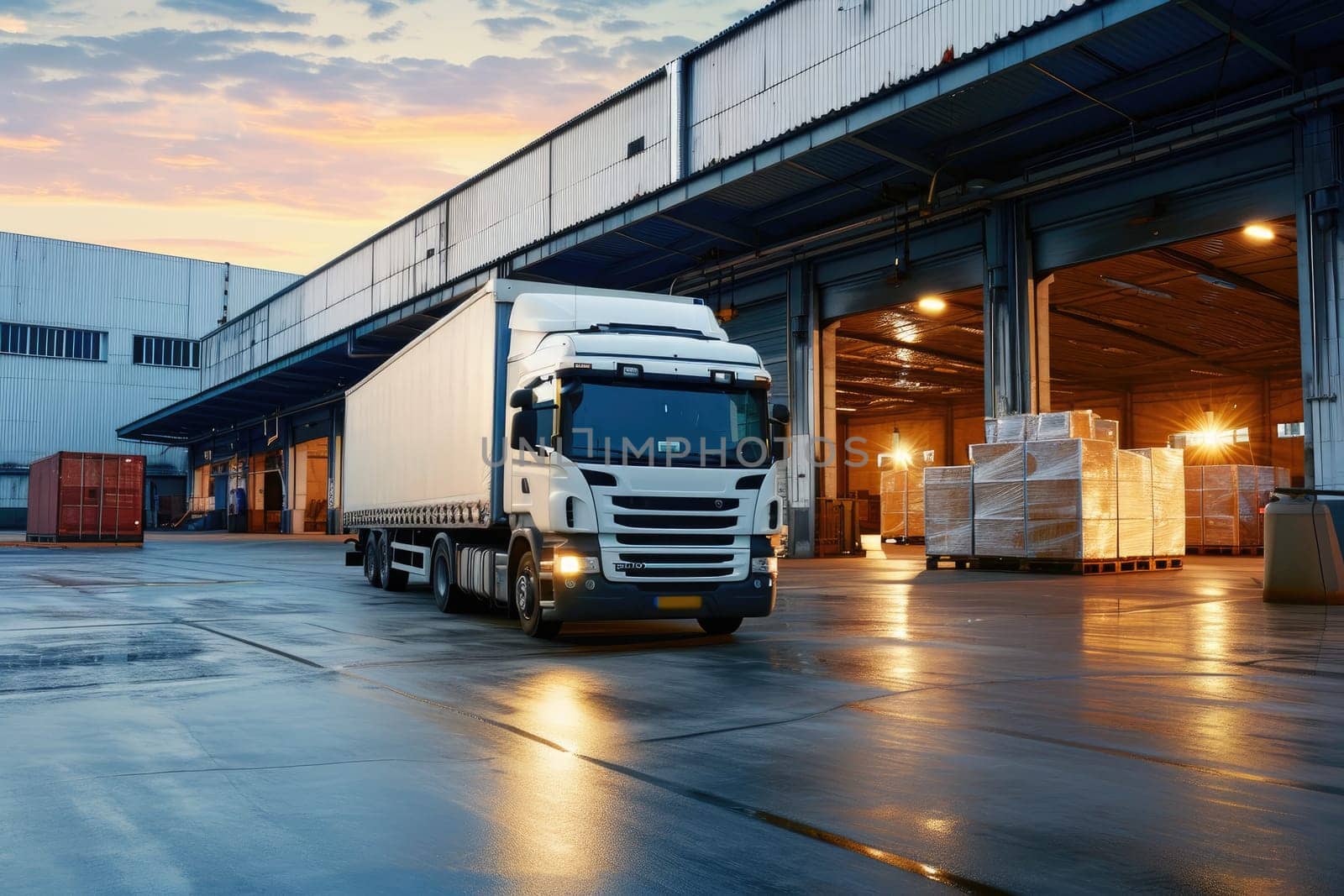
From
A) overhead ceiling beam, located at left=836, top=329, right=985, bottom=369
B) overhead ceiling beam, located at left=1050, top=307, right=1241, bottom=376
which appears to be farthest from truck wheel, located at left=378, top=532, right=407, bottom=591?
overhead ceiling beam, located at left=1050, top=307, right=1241, bottom=376

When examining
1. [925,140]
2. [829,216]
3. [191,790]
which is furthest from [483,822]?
[829,216]

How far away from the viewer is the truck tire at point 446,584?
14.1 m

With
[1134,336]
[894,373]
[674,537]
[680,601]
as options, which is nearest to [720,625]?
[680,601]

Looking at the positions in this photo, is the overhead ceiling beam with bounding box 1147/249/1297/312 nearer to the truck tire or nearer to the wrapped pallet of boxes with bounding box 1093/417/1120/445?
the wrapped pallet of boxes with bounding box 1093/417/1120/445

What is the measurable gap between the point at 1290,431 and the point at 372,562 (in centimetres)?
3498

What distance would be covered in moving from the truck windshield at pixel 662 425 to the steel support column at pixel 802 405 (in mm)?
17681

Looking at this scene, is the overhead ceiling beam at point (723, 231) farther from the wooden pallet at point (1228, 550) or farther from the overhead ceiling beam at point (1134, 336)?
the wooden pallet at point (1228, 550)

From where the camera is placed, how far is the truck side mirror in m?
10.4

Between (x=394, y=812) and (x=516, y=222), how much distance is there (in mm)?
31553

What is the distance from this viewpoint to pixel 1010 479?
2156 cm

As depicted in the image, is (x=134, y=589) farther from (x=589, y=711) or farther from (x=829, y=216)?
(x=829, y=216)

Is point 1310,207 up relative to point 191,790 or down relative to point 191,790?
up

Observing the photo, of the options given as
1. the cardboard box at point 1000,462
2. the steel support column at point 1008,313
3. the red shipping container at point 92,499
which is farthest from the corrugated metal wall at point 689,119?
the red shipping container at point 92,499

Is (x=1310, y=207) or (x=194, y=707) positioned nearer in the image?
(x=194, y=707)
